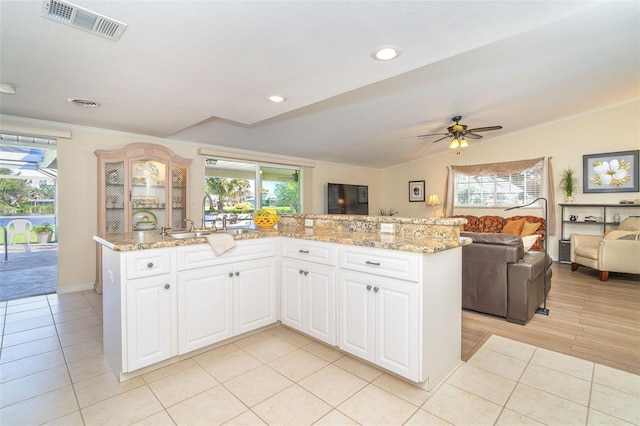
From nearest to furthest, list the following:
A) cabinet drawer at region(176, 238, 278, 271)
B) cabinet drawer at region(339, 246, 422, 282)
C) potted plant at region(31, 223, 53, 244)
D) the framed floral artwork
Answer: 1. cabinet drawer at region(339, 246, 422, 282)
2. cabinet drawer at region(176, 238, 278, 271)
3. the framed floral artwork
4. potted plant at region(31, 223, 53, 244)

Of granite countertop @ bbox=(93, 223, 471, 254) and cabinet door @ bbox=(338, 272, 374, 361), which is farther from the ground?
granite countertop @ bbox=(93, 223, 471, 254)

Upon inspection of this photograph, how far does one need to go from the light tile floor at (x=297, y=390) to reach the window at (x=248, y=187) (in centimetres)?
285

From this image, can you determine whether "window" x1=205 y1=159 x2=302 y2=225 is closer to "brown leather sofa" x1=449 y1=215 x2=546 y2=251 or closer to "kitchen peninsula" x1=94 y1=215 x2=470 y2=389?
"kitchen peninsula" x1=94 y1=215 x2=470 y2=389

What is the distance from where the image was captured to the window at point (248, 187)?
5.43 metres

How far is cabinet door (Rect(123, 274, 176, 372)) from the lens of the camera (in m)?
1.98

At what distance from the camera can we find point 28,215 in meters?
6.52

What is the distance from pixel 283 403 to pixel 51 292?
13.0ft

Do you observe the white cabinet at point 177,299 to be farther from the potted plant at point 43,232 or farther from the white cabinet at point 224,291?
the potted plant at point 43,232

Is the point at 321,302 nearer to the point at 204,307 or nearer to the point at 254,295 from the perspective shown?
the point at 254,295

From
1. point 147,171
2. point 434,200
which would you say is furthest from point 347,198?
point 147,171

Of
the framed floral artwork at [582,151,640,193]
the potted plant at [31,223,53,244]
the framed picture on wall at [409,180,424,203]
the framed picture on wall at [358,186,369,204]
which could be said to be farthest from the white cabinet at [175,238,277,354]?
the potted plant at [31,223,53,244]

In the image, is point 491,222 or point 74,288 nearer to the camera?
point 74,288

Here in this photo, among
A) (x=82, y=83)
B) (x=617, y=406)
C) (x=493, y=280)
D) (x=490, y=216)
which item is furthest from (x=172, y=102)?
(x=490, y=216)

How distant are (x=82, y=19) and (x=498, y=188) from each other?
761 cm
